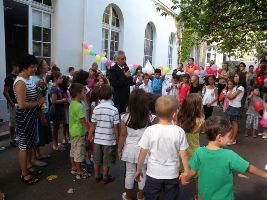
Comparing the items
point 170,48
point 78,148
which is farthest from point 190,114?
point 170,48

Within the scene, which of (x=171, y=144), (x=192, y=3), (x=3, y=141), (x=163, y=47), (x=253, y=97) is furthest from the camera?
(x=163, y=47)

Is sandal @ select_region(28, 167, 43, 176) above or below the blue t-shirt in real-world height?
below

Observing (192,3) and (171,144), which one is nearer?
(171,144)

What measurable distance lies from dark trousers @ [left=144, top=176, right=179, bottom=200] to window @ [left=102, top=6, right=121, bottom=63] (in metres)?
9.71

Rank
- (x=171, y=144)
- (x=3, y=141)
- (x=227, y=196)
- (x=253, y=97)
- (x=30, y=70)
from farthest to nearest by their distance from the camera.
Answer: (x=253, y=97) < (x=3, y=141) < (x=30, y=70) < (x=171, y=144) < (x=227, y=196)

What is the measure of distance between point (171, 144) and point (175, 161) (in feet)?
0.68

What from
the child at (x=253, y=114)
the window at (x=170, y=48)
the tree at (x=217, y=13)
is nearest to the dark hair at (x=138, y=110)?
the child at (x=253, y=114)

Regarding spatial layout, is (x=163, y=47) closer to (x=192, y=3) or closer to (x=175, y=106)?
(x=192, y=3)

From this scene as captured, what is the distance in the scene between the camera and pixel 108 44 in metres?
12.5

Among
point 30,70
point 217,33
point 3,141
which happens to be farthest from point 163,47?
point 30,70

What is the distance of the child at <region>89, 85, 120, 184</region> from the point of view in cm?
425

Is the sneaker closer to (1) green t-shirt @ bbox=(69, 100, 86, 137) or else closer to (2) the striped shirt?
(2) the striped shirt

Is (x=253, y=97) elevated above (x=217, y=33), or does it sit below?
below

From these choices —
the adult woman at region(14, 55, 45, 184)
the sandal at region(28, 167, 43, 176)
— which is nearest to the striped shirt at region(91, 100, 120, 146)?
the adult woman at region(14, 55, 45, 184)
